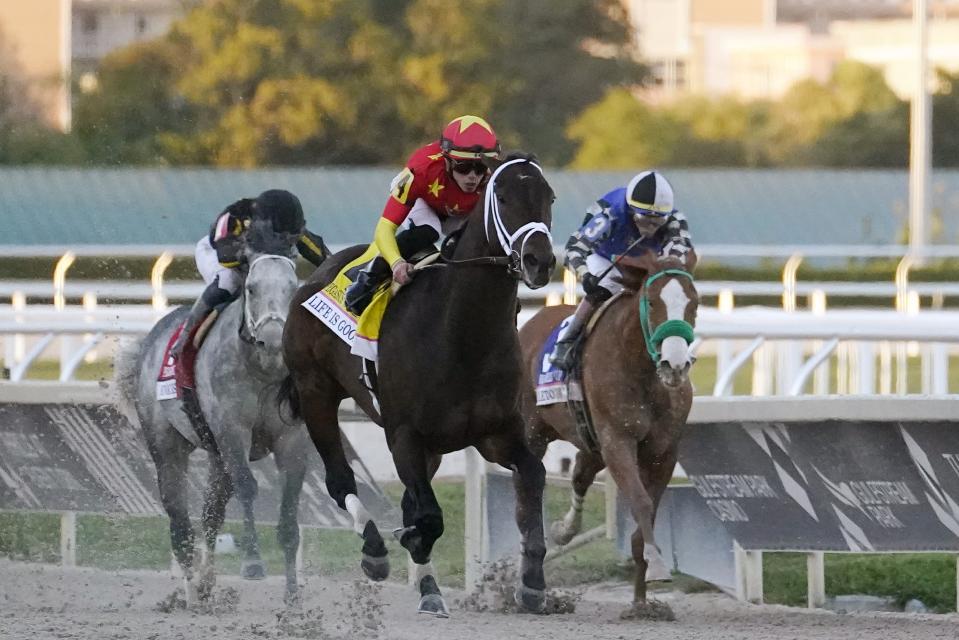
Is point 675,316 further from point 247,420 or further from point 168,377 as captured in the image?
point 168,377

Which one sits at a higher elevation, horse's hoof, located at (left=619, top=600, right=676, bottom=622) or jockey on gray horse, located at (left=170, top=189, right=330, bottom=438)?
jockey on gray horse, located at (left=170, top=189, right=330, bottom=438)

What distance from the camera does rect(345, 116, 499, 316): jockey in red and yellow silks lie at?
20.0 feet

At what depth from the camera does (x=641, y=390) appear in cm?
693

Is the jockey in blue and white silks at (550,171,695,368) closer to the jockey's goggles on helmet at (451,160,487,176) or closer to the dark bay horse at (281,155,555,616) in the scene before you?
the jockey's goggles on helmet at (451,160,487,176)

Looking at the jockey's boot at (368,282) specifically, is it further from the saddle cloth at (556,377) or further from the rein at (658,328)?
the saddle cloth at (556,377)

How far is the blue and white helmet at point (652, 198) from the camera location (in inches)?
272

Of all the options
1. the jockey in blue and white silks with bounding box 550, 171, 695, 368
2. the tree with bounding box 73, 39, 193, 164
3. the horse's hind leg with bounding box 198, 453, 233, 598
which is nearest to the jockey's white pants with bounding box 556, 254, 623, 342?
the jockey in blue and white silks with bounding box 550, 171, 695, 368

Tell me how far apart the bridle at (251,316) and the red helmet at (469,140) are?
123 centimetres

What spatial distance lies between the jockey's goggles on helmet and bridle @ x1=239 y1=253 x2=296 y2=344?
3.68ft

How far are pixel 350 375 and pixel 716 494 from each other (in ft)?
5.28

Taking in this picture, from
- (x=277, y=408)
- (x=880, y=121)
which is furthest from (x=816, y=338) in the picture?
(x=880, y=121)

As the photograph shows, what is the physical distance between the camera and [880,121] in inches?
1513

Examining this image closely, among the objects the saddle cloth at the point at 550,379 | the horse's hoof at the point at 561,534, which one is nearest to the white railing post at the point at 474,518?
the horse's hoof at the point at 561,534

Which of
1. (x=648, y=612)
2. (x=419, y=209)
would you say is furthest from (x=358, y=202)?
(x=419, y=209)
